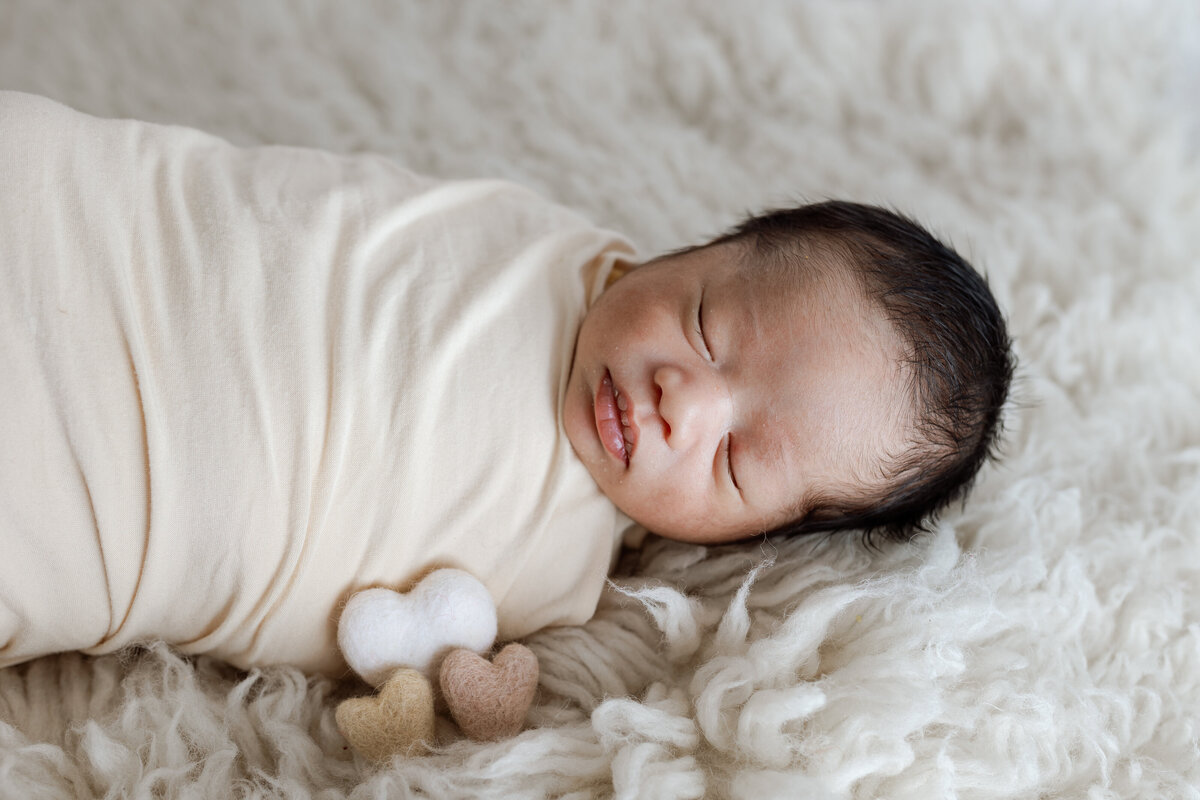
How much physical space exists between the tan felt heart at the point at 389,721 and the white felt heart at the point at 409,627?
0.04 metres

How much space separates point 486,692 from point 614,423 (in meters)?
0.29

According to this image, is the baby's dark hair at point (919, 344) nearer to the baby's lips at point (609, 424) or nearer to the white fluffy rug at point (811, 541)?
the white fluffy rug at point (811, 541)

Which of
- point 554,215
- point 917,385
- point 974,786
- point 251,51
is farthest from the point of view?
point 251,51

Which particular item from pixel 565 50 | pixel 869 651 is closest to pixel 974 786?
pixel 869 651

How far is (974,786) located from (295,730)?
611 mm

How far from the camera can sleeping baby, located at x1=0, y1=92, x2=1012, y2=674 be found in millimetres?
863

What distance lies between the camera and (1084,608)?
3.21 ft

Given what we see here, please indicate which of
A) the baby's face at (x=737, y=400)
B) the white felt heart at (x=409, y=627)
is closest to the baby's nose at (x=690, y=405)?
the baby's face at (x=737, y=400)

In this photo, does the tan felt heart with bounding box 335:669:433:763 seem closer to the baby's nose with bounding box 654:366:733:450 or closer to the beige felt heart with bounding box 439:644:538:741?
the beige felt heart with bounding box 439:644:538:741

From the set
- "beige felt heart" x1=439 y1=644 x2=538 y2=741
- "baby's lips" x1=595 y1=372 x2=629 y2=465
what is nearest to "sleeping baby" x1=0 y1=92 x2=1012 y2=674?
"baby's lips" x1=595 y1=372 x2=629 y2=465

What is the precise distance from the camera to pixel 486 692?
0.88 meters

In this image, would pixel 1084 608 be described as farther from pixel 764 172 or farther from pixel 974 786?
pixel 764 172

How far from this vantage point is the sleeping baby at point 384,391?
2.83 feet

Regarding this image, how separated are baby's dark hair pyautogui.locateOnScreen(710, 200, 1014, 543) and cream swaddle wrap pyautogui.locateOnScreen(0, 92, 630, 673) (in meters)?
0.27
